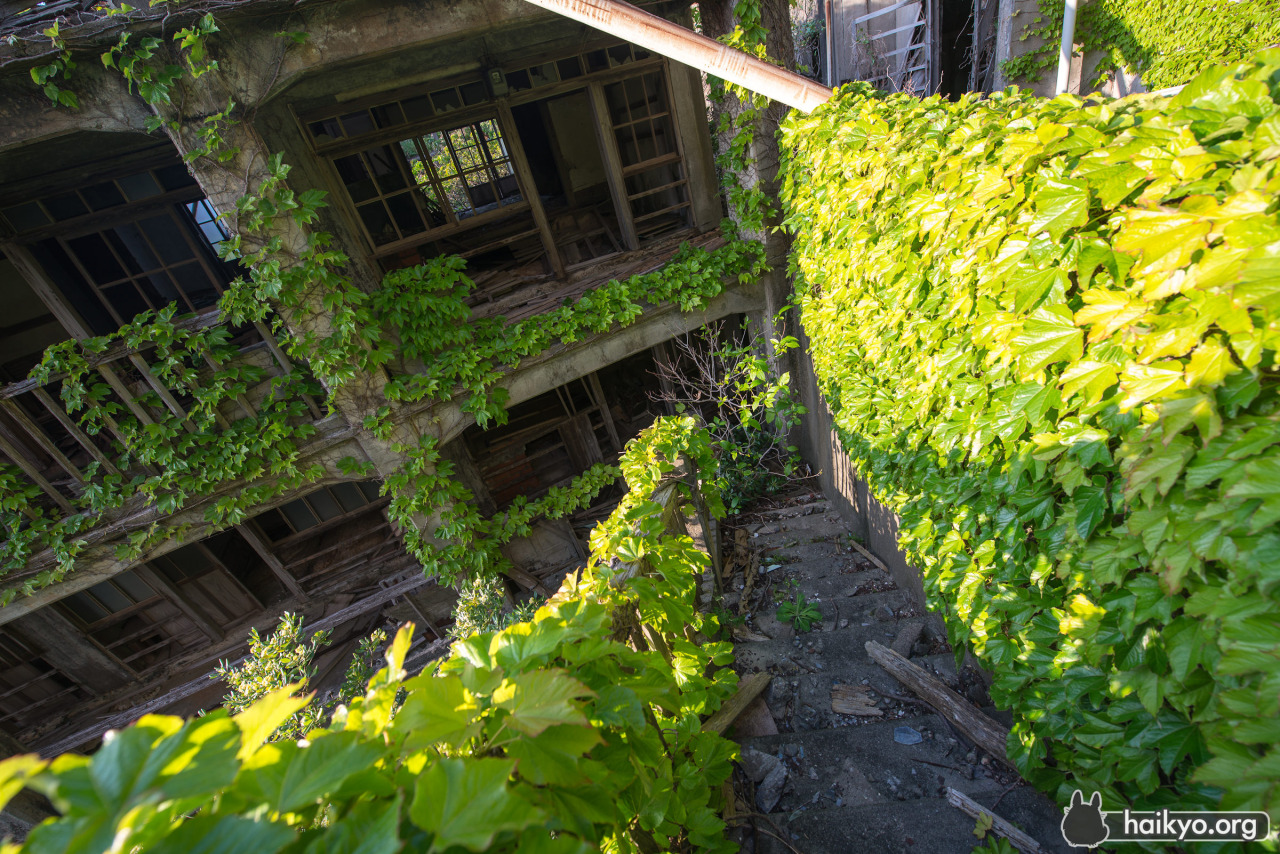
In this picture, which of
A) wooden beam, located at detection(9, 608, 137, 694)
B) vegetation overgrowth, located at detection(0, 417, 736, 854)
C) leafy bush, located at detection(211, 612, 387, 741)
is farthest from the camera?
wooden beam, located at detection(9, 608, 137, 694)

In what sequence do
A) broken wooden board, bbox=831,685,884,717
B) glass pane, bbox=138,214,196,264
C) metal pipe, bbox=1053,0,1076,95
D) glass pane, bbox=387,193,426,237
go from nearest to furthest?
broken wooden board, bbox=831,685,884,717
metal pipe, bbox=1053,0,1076,95
glass pane, bbox=138,214,196,264
glass pane, bbox=387,193,426,237

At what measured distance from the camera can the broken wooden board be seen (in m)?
3.27

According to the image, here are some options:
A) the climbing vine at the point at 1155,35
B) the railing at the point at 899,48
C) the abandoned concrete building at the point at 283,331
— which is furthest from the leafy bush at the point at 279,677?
the railing at the point at 899,48

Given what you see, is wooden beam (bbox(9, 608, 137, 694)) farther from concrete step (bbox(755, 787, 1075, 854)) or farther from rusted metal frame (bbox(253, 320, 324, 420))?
concrete step (bbox(755, 787, 1075, 854))

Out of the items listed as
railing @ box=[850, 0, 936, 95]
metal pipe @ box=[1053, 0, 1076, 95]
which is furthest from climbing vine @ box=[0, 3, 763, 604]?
railing @ box=[850, 0, 936, 95]

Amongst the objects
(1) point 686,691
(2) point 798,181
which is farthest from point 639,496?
(2) point 798,181

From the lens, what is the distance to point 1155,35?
710 centimetres

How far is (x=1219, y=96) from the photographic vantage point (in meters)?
1.38

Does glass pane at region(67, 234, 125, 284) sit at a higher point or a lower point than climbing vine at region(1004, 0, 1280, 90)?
higher

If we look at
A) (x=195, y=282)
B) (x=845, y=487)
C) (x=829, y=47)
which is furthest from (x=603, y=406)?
(x=829, y=47)

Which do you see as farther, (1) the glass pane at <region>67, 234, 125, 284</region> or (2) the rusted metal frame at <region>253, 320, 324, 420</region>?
(1) the glass pane at <region>67, 234, 125, 284</region>

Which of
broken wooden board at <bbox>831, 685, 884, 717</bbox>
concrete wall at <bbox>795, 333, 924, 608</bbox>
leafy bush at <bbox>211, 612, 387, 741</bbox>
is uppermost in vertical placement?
leafy bush at <bbox>211, 612, 387, 741</bbox>

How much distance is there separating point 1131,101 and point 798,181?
3.40 m

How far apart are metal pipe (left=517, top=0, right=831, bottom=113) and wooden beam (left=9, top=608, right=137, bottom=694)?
8.48m
